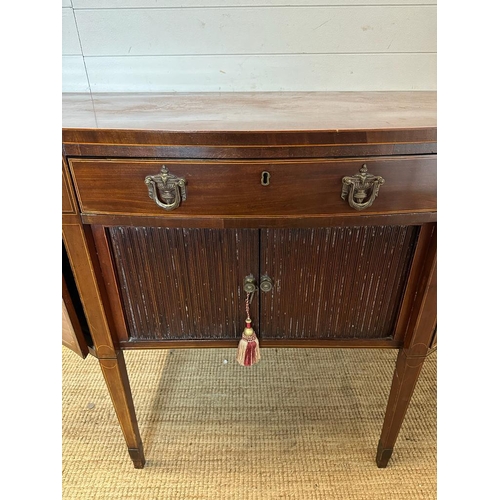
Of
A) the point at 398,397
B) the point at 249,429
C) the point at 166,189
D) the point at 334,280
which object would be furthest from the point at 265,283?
the point at 249,429

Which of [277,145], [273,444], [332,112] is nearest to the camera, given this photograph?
[277,145]

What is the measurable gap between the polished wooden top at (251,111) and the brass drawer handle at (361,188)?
6 centimetres

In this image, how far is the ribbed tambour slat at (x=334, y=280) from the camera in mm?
621

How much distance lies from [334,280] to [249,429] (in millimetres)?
481

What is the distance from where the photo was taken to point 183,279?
0.66 meters

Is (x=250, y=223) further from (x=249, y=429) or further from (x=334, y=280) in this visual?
(x=249, y=429)

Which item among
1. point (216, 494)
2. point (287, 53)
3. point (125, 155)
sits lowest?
point (216, 494)

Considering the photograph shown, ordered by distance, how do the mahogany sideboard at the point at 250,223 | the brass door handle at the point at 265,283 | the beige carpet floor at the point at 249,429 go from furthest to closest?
1. the beige carpet floor at the point at 249,429
2. the brass door handle at the point at 265,283
3. the mahogany sideboard at the point at 250,223

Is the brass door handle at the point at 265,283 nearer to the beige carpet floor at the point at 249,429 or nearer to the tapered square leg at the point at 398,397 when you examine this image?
the tapered square leg at the point at 398,397

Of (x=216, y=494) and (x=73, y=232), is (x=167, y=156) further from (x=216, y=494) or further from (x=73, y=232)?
(x=216, y=494)

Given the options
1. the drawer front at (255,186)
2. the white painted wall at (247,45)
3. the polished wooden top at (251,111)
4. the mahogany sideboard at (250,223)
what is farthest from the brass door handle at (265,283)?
the white painted wall at (247,45)

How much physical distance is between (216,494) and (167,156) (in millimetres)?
681

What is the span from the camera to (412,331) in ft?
2.27

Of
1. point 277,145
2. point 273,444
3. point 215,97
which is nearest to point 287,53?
point 215,97
